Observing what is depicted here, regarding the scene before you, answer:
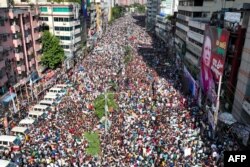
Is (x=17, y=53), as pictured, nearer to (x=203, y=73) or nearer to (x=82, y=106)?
(x=82, y=106)

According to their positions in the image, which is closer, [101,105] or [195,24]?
[101,105]

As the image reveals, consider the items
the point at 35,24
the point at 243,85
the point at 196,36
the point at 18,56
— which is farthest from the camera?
the point at 35,24

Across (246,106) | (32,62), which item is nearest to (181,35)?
(32,62)

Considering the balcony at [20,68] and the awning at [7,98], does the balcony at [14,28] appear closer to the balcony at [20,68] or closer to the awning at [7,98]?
the balcony at [20,68]

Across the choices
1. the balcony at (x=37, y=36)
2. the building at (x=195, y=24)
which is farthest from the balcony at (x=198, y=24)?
the balcony at (x=37, y=36)

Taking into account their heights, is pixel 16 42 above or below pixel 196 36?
below

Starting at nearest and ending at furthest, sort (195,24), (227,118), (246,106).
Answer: (246,106)
(227,118)
(195,24)

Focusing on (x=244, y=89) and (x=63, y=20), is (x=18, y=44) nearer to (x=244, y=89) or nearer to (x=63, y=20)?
(x=63, y=20)
